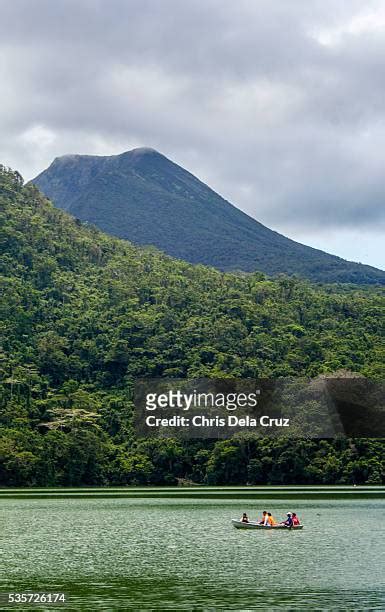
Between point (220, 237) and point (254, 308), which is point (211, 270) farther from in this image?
point (220, 237)

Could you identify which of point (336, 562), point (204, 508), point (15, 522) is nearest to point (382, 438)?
point (204, 508)

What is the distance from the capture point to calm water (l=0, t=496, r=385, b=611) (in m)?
20.4

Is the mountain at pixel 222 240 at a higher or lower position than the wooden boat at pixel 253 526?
higher

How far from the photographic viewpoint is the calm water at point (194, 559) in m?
20.4

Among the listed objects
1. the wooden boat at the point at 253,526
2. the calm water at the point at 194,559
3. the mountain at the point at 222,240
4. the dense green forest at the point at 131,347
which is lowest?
the calm water at the point at 194,559

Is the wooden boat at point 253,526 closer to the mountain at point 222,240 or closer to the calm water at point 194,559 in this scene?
the calm water at point 194,559

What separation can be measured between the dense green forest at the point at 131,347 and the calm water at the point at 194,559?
900 inches

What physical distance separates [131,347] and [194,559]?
2468 inches

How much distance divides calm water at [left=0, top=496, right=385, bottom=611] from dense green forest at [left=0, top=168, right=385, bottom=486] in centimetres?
2286

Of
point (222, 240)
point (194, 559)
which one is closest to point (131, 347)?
point (194, 559)

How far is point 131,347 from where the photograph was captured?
89375mm

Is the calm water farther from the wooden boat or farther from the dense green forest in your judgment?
the dense green forest

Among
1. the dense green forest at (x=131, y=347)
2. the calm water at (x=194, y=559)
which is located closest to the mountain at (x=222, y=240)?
the dense green forest at (x=131, y=347)

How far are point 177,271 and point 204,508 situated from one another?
62982mm
